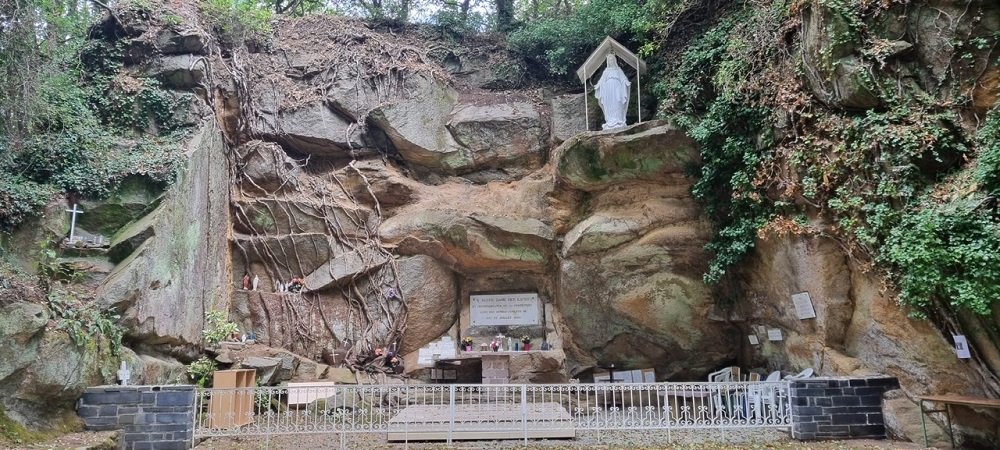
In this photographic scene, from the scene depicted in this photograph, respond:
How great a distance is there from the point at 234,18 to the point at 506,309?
7.72 metres

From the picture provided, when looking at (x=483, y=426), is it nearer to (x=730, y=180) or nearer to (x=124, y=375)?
(x=124, y=375)

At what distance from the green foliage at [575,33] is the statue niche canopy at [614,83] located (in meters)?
0.49

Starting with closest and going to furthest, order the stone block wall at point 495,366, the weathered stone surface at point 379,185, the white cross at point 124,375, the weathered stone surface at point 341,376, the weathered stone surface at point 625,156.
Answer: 1. the white cross at point 124,375
2. the weathered stone surface at point 625,156
3. the weathered stone surface at point 341,376
4. the stone block wall at point 495,366
5. the weathered stone surface at point 379,185

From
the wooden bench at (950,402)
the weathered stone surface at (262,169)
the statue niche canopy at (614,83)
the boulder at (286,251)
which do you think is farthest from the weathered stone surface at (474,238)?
the wooden bench at (950,402)

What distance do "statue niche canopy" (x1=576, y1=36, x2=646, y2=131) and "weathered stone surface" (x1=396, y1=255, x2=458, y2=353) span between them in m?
4.11

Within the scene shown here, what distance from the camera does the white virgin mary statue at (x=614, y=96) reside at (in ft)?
32.1

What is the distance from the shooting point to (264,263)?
35.4ft

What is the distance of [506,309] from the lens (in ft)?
36.6

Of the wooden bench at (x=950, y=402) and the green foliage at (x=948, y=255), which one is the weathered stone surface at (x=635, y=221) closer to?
the green foliage at (x=948, y=255)

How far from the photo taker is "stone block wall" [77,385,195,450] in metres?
6.06

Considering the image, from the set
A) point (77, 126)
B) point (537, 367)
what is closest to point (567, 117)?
point (537, 367)

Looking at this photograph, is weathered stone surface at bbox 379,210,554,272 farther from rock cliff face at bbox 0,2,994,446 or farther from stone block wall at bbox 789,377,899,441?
stone block wall at bbox 789,377,899,441

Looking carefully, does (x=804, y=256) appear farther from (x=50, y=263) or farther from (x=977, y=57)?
(x=50, y=263)

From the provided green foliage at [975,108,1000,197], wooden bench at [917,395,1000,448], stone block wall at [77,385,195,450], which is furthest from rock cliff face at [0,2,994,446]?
green foliage at [975,108,1000,197]
